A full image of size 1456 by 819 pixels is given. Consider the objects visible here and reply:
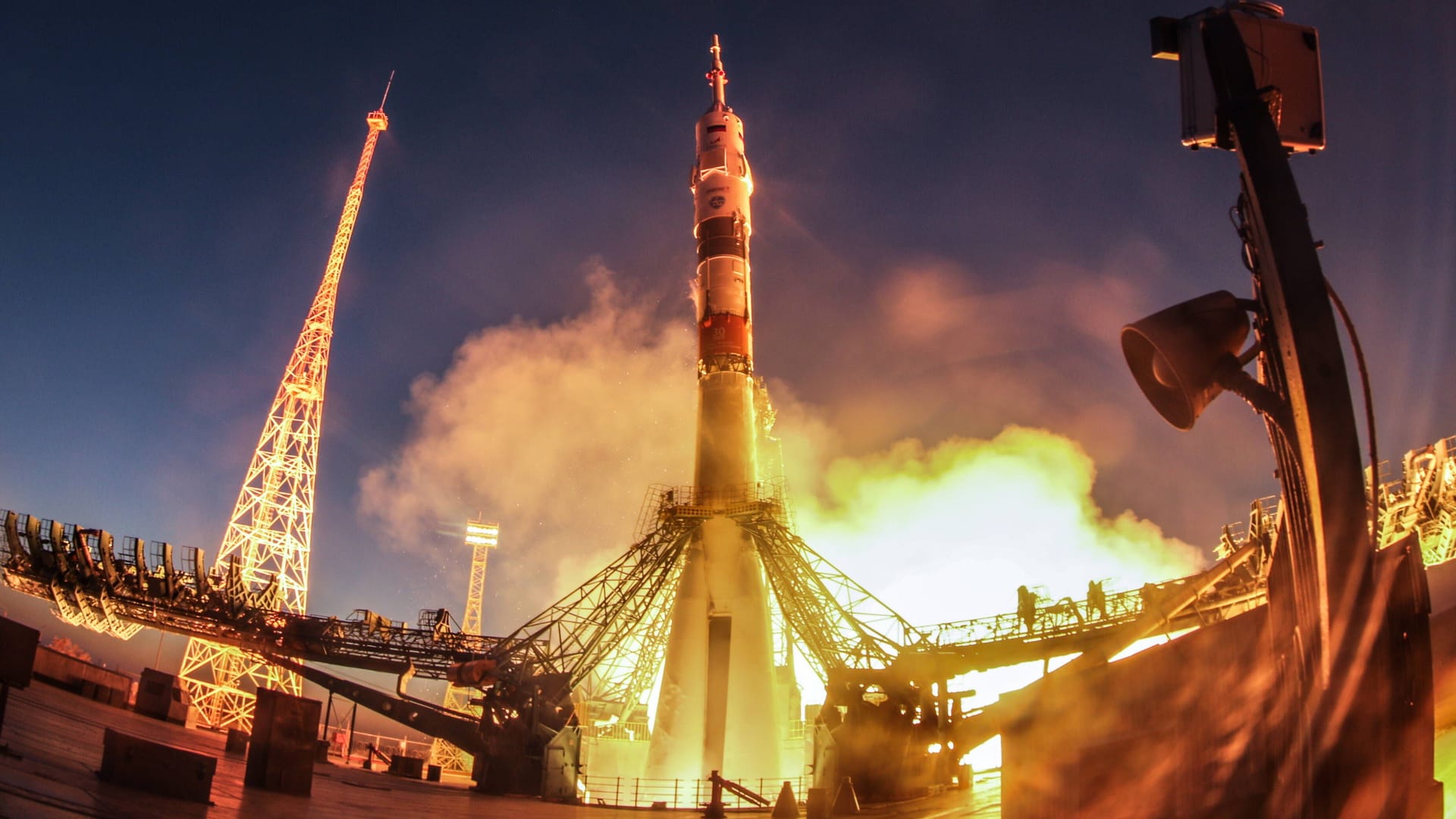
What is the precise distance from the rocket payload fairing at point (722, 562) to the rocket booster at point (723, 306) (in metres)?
0.05

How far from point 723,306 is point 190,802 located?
3094 cm

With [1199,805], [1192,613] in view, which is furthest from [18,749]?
[1192,613]

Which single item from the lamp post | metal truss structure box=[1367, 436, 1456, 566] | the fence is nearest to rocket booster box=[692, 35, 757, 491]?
the fence

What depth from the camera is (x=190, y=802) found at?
13.6 meters

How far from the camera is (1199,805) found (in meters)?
12.5

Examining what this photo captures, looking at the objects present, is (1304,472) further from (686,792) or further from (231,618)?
(231,618)

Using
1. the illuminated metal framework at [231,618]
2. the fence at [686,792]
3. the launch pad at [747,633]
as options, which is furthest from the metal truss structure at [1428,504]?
the illuminated metal framework at [231,618]

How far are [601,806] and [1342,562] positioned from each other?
27.5 meters

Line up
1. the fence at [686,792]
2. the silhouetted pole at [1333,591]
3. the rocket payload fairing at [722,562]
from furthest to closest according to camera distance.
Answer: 1. the rocket payload fairing at [722,562]
2. the fence at [686,792]
3. the silhouetted pole at [1333,591]

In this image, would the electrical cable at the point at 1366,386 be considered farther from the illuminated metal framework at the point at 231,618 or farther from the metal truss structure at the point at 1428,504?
the illuminated metal framework at the point at 231,618

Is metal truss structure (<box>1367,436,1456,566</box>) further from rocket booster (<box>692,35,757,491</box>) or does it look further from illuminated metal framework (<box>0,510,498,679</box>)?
illuminated metal framework (<box>0,510,498,679</box>)

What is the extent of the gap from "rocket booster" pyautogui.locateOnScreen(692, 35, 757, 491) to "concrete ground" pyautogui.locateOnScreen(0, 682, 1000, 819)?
15.2 meters

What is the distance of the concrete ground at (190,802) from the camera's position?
1155cm

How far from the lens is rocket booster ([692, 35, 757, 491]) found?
40.1 meters
